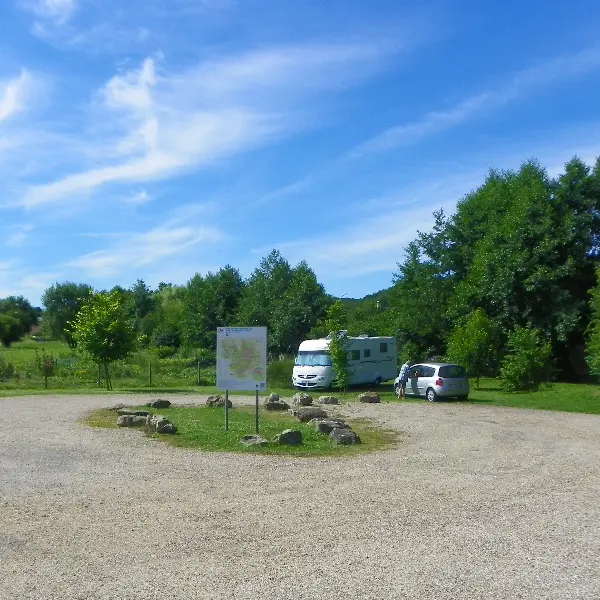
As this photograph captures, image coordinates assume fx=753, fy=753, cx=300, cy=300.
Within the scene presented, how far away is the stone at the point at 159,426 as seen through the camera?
17344 mm

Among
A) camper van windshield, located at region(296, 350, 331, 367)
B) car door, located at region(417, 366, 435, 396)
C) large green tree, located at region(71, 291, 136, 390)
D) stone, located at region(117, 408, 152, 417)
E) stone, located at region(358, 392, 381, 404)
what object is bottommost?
stone, located at region(358, 392, 381, 404)

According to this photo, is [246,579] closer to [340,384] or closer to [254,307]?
[340,384]

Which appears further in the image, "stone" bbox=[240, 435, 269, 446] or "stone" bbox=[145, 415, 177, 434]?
"stone" bbox=[145, 415, 177, 434]

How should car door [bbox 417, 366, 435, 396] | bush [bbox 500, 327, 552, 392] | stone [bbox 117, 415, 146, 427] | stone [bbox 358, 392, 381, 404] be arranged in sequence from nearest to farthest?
1. stone [bbox 117, 415, 146, 427]
2. stone [bbox 358, 392, 381, 404]
3. car door [bbox 417, 366, 435, 396]
4. bush [bbox 500, 327, 552, 392]

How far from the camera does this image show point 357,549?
754 centimetres

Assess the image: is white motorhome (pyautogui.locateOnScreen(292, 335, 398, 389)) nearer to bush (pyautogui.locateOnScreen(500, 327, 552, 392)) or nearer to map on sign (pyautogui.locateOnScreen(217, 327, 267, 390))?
bush (pyautogui.locateOnScreen(500, 327, 552, 392))

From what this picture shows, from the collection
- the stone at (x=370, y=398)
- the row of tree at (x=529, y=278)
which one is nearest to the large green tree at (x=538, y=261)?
the row of tree at (x=529, y=278)

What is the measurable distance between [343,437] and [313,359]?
18940 mm

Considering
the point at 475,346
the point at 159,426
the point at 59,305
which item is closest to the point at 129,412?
the point at 159,426

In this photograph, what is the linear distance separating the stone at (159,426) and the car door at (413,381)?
1489 cm

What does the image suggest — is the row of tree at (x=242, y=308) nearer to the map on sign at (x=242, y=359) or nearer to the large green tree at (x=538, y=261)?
the large green tree at (x=538, y=261)

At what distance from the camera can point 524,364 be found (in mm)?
32438

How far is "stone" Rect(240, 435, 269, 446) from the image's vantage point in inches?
597

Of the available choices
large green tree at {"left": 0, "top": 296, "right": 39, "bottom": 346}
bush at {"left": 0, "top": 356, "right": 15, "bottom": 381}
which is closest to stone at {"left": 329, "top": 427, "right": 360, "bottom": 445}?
bush at {"left": 0, "top": 356, "right": 15, "bottom": 381}
